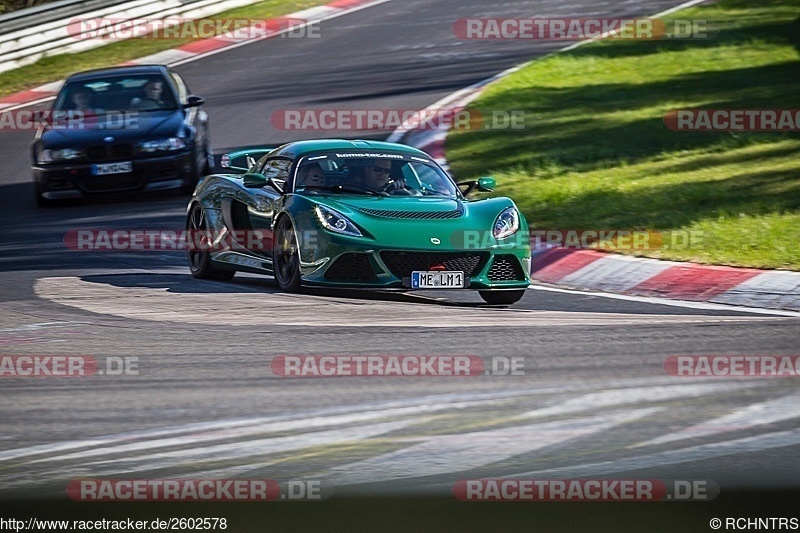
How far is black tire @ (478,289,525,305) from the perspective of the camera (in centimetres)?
1029

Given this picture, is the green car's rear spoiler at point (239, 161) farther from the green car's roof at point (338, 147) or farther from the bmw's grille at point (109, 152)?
the bmw's grille at point (109, 152)

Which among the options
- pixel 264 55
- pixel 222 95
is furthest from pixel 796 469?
pixel 264 55

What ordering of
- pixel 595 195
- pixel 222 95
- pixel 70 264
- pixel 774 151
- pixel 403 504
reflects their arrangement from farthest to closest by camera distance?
pixel 222 95
pixel 774 151
pixel 595 195
pixel 70 264
pixel 403 504

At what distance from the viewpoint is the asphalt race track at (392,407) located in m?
5.02

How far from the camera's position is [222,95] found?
2300cm

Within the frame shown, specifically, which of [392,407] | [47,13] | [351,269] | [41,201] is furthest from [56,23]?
[392,407]

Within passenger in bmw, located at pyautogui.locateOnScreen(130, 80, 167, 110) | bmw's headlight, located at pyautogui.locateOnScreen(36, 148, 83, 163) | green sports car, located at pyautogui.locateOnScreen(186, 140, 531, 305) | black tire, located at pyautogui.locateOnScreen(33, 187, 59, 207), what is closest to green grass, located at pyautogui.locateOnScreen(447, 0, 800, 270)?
green sports car, located at pyautogui.locateOnScreen(186, 140, 531, 305)

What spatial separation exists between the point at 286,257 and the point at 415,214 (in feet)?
3.33

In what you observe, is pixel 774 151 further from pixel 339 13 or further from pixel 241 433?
pixel 339 13

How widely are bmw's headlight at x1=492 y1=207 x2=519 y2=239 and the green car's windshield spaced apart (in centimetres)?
65

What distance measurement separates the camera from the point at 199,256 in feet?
39.0

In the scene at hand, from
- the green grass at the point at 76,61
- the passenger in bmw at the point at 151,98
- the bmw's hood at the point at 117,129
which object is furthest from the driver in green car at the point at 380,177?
the green grass at the point at 76,61

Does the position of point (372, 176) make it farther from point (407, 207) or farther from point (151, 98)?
point (151, 98)

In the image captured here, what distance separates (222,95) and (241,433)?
58.0ft
